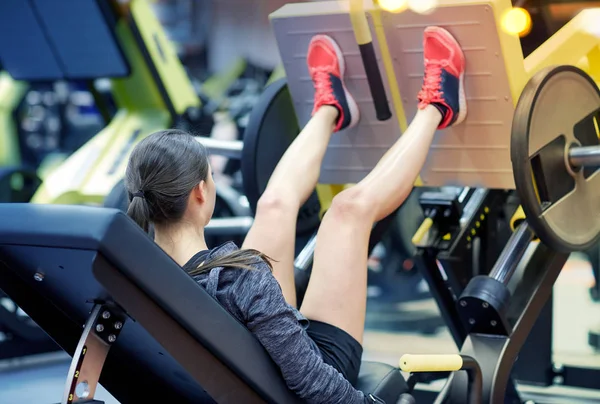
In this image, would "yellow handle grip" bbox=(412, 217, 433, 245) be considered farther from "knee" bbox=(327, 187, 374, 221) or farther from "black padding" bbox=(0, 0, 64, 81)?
A: "black padding" bbox=(0, 0, 64, 81)

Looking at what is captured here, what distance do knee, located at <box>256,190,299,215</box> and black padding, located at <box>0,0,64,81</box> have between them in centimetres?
245

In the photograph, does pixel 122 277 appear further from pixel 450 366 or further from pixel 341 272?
pixel 450 366

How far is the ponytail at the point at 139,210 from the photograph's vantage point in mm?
1706

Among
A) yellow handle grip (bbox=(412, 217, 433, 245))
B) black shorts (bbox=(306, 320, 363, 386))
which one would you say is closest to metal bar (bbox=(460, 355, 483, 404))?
black shorts (bbox=(306, 320, 363, 386))

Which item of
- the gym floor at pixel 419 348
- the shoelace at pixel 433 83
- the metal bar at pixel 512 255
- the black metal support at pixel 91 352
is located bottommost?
the gym floor at pixel 419 348

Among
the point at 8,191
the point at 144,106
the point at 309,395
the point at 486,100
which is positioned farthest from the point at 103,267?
the point at 144,106

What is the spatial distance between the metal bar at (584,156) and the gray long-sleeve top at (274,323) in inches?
48.5

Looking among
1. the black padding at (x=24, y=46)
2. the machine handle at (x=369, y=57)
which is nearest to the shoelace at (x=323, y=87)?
the machine handle at (x=369, y=57)

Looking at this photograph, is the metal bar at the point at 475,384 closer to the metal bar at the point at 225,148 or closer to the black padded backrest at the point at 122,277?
the black padded backrest at the point at 122,277

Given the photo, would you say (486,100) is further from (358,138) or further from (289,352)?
(289,352)

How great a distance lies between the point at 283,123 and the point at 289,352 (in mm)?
1531

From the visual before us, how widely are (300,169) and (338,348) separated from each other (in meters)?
0.76

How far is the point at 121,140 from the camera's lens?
14.5 feet

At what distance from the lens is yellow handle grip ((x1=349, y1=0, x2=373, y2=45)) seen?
8.70 ft
